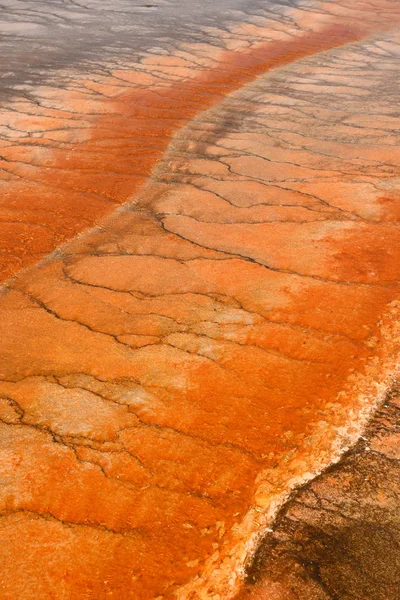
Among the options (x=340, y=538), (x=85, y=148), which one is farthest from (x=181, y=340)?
(x=85, y=148)

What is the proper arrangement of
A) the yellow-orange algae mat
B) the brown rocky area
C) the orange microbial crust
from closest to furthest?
1. the brown rocky area
2. the yellow-orange algae mat
3. the orange microbial crust

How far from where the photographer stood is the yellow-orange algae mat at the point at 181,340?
1907 millimetres

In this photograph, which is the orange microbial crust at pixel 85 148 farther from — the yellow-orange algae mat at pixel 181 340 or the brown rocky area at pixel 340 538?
the brown rocky area at pixel 340 538

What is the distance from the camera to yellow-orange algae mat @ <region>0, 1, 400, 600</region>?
1.91 meters

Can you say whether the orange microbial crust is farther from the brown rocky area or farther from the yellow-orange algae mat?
the brown rocky area

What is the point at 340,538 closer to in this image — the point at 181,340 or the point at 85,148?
the point at 181,340

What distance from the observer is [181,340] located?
2742 millimetres

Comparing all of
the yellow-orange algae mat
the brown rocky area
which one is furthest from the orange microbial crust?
the brown rocky area

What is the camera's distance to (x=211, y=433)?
2244 mm

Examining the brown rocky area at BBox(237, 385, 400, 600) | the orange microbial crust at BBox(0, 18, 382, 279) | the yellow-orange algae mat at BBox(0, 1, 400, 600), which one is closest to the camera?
the brown rocky area at BBox(237, 385, 400, 600)

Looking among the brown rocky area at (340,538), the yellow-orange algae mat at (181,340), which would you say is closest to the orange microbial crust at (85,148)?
the yellow-orange algae mat at (181,340)

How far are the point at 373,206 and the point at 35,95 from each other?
3.78 meters

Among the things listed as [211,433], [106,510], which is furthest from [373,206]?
[106,510]

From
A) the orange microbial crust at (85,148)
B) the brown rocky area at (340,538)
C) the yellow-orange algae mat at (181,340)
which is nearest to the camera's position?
the brown rocky area at (340,538)
